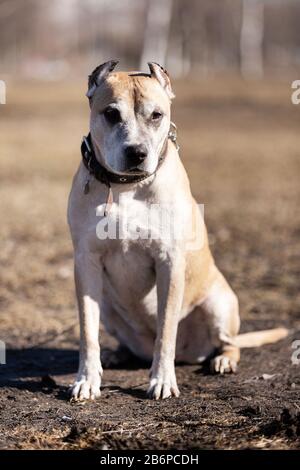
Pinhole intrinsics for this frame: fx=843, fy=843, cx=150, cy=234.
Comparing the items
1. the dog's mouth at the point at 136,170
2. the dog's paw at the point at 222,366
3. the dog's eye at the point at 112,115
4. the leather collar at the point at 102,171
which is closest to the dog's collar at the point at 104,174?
the leather collar at the point at 102,171

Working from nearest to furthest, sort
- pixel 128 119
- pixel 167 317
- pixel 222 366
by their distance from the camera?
pixel 128 119 → pixel 167 317 → pixel 222 366

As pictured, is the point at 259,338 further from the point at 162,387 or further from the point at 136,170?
the point at 136,170

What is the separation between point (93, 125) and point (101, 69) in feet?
1.02

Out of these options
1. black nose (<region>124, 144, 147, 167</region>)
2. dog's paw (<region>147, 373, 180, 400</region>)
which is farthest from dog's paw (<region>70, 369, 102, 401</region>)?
black nose (<region>124, 144, 147, 167</region>)

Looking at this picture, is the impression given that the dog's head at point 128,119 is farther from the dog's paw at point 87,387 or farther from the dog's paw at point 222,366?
the dog's paw at point 222,366

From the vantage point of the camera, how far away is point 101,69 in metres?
4.42

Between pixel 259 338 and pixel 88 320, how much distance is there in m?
1.57

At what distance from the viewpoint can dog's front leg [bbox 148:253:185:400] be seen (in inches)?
174

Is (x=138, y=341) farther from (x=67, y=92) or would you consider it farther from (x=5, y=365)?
(x=67, y=92)

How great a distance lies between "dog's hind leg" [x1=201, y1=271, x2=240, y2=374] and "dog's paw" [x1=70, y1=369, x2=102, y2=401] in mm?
890

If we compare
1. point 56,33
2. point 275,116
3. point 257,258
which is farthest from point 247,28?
point 257,258

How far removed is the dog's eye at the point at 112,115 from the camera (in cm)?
424

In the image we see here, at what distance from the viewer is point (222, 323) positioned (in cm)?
505

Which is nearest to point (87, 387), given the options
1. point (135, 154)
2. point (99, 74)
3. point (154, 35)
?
point (135, 154)
